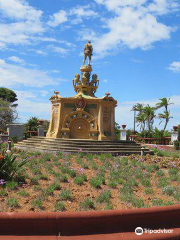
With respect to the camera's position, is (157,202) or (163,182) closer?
(157,202)

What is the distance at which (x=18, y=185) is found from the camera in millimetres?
7512

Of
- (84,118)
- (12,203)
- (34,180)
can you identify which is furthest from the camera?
(84,118)

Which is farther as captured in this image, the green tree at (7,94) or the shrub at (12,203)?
the green tree at (7,94)

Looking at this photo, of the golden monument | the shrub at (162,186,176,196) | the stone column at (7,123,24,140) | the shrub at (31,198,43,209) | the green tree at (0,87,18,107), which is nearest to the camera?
the shrub at (31,198,43,209)

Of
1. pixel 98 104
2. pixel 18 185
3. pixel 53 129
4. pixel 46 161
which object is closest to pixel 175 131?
pixel 98 104

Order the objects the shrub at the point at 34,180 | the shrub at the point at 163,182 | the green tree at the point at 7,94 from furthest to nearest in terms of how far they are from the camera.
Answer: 1. the green tree at the point at 7,94
2. the shrub at the point at 163,182
3. the shrub at the point at 34,180

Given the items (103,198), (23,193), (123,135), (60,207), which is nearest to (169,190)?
(103,198)

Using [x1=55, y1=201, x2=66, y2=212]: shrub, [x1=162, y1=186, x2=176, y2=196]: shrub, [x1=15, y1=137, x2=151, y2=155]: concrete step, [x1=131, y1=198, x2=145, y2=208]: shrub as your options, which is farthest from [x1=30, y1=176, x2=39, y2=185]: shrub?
[x1=15, y1=137, x2=151, y2=155]: concrete step

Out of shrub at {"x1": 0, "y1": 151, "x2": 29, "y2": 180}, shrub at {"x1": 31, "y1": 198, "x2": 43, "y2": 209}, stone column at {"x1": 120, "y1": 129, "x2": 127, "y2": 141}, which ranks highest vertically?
stone column at {"x1": 120, "y1": 129, "x2": 127, "y2": 141}

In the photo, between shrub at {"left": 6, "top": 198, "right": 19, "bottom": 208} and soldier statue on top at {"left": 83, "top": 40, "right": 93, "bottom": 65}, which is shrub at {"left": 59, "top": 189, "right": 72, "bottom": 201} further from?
soldier statue on top at {"left": 83, "top": 40, "right": 93, "bottom": 65}

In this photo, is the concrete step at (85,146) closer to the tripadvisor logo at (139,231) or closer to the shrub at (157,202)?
the shrub at (157,202)

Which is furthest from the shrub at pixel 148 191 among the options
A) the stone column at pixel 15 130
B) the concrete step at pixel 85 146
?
the stone column at pixel 15 130

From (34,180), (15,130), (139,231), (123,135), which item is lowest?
(139,231)

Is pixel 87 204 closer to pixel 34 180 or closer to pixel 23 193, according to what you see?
pixel 23 193
